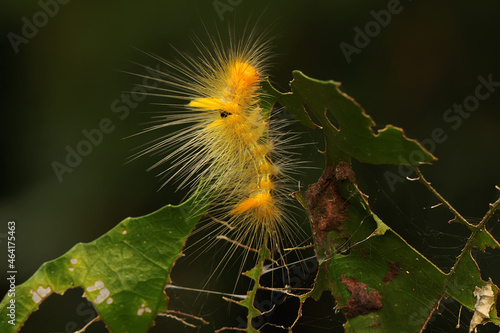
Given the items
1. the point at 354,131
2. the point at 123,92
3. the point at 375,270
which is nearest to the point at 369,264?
the point at 375,270

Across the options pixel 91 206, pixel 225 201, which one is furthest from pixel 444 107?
pixel 91 206

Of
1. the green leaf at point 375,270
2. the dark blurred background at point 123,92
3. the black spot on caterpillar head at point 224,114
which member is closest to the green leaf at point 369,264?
the green leaf at point 375,270

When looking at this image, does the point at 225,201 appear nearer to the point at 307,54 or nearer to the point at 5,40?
the point at 307,54

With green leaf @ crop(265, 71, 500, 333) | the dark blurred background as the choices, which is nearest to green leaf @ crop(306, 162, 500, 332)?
green leaf @ crop(265, 71, 500, 333)

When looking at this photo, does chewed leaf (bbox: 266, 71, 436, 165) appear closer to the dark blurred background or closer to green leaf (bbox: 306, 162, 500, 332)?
green leaf (bbox: 306, 162, 500, 332)

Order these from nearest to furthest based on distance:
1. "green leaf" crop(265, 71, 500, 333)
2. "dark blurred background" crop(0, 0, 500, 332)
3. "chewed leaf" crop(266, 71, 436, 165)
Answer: "chewed leaf" crop(266, 71, 436, 165) → "green leaf" crop(265, 71, 500, 333) → "dark blurred background" crop(0, 0, 500, 332)

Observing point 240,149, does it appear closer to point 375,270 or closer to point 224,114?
point 224,114
